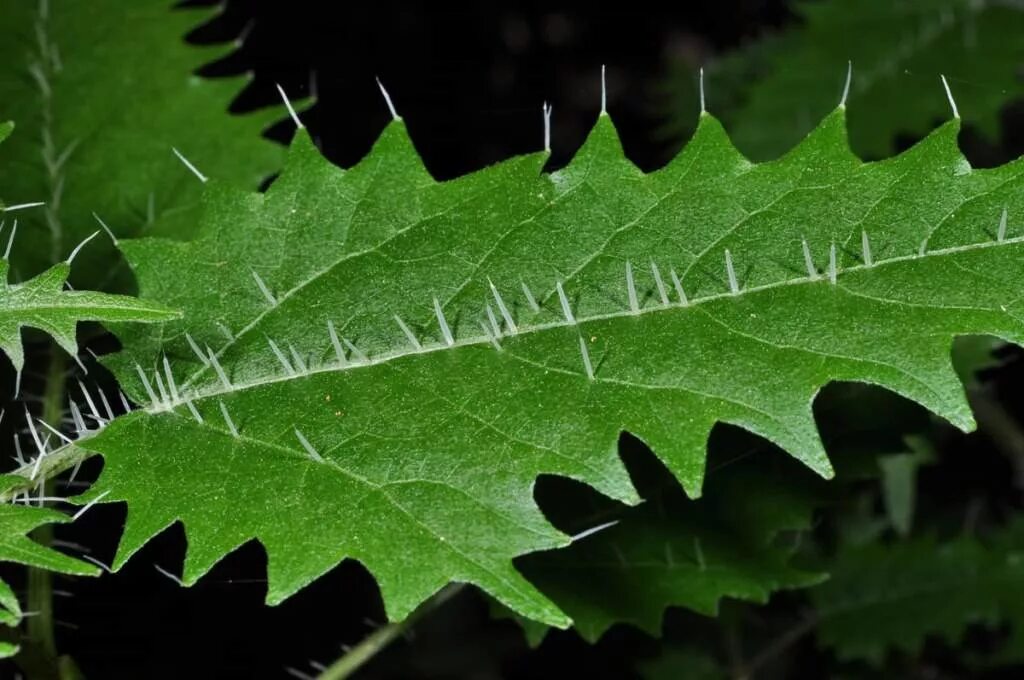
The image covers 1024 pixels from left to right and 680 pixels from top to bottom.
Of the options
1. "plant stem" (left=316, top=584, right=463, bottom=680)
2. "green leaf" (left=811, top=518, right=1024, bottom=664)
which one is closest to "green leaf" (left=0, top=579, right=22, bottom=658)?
"plant stem" (left=316, top=584, right=463, bottom=680)

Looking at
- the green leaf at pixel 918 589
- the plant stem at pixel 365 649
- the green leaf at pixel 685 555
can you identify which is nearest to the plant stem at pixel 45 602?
the plant stem at pixel 365 649

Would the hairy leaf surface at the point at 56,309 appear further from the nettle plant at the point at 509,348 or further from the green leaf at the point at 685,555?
the green leaf at the point at 685,555

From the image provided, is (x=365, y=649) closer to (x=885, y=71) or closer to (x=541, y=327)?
(x=541, y=327)

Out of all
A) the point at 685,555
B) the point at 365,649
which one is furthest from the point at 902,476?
the point at 365,649

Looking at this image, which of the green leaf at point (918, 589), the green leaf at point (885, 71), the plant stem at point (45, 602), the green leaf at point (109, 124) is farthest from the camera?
the green leaf at point (885, 71)

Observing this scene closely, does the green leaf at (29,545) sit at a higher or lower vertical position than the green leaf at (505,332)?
lower

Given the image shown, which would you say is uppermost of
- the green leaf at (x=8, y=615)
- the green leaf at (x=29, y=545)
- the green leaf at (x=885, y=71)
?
the green leaf at (x=885, y=71)

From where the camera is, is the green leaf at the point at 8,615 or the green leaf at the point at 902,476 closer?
the green leaf at the point at 8,615
